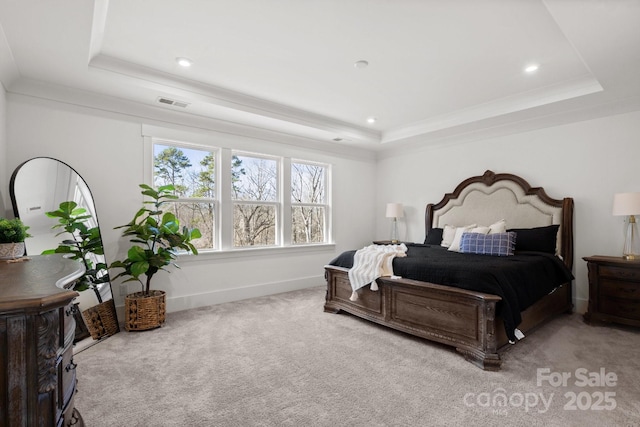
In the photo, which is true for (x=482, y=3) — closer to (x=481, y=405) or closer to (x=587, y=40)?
(x=587, y=40)

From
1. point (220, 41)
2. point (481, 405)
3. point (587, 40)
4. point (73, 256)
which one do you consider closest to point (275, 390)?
point (481, 405)

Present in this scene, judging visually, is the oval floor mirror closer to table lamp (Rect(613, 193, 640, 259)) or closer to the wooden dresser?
the wooden dresser

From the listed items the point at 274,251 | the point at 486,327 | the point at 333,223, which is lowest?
the point at 486,327

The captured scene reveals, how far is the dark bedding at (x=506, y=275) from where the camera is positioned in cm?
253

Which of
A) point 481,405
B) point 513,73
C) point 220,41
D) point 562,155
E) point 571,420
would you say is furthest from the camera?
point 562,155

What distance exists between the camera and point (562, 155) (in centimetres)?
405

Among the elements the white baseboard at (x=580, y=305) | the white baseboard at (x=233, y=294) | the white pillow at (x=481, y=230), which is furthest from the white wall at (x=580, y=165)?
the white baseboard at (x=233, y=294)

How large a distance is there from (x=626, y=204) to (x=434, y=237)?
7.21 ft

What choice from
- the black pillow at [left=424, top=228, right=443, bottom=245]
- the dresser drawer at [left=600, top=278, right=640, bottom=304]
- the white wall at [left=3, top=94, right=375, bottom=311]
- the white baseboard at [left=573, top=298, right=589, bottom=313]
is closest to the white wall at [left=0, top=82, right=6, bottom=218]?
the white wall at [left=3, top=94, right=375, bottom=311]

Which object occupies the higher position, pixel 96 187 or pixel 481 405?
pixel 96 187

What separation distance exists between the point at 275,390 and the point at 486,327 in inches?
65.7

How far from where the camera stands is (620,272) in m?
3.26

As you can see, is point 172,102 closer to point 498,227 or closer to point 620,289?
point 498,227

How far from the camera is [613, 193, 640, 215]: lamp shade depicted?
3.24 m
